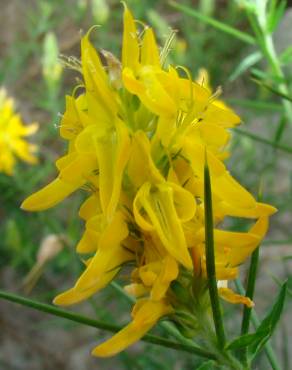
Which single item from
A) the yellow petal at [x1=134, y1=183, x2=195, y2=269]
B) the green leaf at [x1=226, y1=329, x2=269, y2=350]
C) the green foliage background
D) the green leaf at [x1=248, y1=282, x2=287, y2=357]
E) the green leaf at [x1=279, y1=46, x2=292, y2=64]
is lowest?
the green foliage background

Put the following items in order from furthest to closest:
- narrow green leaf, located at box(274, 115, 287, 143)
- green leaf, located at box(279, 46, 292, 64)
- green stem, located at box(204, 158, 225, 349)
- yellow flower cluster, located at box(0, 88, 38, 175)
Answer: yellow flower cluster, located at box(0, 88, 38, 175)
green leaf, located at box(279, 46, 292, 64)
narrow green leaf, located at box(274, 115, 287, 143)
green stem, located at box(204, 158, 225, 349)

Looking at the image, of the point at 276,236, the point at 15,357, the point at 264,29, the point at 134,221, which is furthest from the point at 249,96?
the point at 134,221

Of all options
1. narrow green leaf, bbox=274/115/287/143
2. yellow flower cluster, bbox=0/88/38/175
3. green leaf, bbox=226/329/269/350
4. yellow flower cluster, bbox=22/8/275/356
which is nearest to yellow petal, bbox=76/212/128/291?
yellow flower cluster, bbox=22/8/275/356

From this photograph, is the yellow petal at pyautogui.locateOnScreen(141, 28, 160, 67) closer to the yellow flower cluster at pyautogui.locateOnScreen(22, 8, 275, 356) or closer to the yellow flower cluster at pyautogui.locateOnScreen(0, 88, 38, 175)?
the yellow flower cluster at pyautogui.locateOnScreen(22, 8, 275, 356)

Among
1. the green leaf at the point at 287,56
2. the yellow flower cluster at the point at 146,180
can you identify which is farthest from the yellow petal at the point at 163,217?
the green leaf at the point at 287,56

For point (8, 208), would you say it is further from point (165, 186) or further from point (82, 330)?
point (165, 186)

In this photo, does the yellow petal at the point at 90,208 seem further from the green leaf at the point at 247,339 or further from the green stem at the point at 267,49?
the green stem at the point at 267,49
